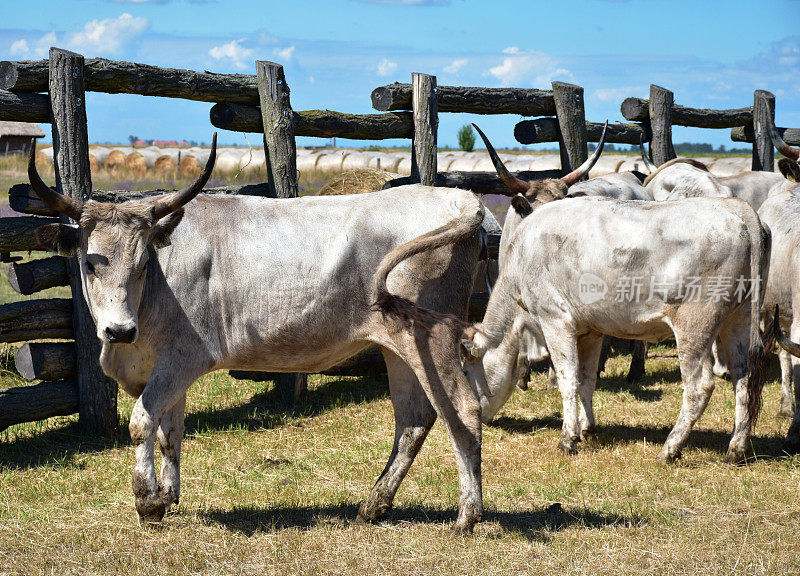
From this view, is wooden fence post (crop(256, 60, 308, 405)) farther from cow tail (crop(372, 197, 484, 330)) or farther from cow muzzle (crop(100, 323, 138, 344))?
cow muzzle (crop(100, 323, 138, 344))

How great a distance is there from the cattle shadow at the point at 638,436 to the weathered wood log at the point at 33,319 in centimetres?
366

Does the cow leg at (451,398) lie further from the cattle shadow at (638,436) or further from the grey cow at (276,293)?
the cattle shadow at (638,436)

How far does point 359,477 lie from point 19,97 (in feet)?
12.6

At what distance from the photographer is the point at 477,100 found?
959 cm

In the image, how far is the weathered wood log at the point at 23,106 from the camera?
21.8 ft

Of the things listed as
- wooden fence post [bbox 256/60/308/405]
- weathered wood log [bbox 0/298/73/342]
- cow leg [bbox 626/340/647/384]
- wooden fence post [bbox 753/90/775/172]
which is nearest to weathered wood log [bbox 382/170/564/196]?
wooden fence post [bbox 256/60/308/405]

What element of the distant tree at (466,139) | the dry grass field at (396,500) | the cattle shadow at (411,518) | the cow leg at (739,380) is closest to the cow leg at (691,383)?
the dry grass field at (396,500)

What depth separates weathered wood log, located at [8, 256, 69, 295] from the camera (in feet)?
22.3

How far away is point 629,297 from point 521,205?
1.72 meters

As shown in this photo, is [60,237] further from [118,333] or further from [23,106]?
[23,106]

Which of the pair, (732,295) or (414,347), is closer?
(414,347)

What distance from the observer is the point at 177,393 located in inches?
188

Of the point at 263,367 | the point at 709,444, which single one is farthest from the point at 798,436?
the point at 263,367

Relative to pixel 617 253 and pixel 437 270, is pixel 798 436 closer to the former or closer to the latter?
pixel 617 253
